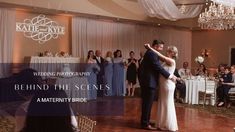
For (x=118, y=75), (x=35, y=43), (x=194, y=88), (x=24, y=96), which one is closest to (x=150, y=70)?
(x=194, y=88)

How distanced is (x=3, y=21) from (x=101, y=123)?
468 cm

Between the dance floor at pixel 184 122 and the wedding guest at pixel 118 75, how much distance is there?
2741 millimetres

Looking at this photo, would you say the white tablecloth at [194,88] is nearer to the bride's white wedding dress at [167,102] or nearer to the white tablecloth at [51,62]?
the white tablecloth at [51,62]

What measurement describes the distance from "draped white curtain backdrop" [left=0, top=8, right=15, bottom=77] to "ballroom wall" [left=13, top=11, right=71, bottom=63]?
0.99 ft

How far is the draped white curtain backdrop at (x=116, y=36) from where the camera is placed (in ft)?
37.8

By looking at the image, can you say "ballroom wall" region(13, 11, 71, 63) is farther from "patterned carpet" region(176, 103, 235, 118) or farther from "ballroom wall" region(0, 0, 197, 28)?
"patterned carpet" region(176, 103, 235, 118)

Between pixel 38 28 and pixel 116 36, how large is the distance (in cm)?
339

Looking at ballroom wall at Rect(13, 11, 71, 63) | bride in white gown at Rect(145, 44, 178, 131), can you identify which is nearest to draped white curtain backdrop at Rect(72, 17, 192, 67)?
ballroom wall at Rect(13, 11, 71, 63)

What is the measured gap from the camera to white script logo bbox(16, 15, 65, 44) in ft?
34.0

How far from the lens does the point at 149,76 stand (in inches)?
234

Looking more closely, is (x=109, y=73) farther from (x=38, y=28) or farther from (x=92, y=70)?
(x=38, y=28)

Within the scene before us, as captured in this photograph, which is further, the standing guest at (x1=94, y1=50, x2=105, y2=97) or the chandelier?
the standing guest at (x1=94, y1=50, x2=105, y2=97)

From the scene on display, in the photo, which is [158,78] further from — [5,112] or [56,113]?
[56,113]

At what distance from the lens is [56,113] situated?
6.14 ft
